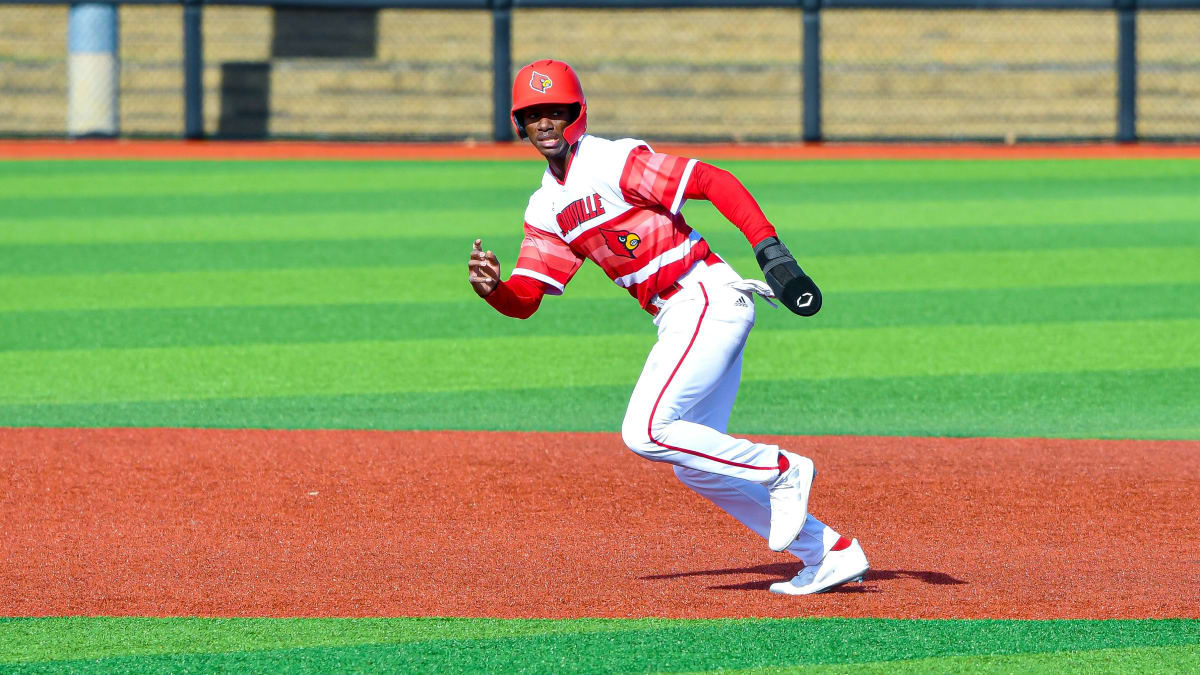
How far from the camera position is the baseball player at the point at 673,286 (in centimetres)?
499

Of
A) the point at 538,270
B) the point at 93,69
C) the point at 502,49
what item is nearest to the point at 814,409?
the point at 538,270

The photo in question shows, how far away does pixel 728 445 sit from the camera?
A: 5027 mm

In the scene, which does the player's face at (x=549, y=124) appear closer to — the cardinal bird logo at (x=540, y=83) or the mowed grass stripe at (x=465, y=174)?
the cardinal bird logo at (x=540, y=83)

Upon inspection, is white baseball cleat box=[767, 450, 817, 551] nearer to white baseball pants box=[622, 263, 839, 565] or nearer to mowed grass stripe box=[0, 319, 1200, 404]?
white baseball pants box=[622, 263, 839, 565]

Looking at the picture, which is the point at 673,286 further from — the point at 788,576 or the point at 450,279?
the point at 450,279

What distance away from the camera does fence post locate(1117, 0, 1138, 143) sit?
16.3 meters

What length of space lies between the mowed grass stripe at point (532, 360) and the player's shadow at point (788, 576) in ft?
12.2

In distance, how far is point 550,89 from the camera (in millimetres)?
5090

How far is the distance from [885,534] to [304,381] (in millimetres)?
4262

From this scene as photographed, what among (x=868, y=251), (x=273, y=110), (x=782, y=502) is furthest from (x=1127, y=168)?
(x=782, y=502)

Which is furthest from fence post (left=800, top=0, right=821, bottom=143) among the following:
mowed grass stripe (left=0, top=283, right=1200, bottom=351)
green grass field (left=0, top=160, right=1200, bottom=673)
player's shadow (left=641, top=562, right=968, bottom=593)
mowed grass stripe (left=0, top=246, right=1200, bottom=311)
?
player's shadow (left=641, top=562, right=968, bottom=593)

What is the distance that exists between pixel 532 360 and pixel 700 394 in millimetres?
4865

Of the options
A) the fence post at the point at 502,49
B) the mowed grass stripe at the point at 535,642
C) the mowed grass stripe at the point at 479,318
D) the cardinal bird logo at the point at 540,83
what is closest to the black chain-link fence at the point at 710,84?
the fence post at the point at 502,49

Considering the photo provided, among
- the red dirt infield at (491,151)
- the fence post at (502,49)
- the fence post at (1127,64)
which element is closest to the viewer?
the fence post at (1127,64)
